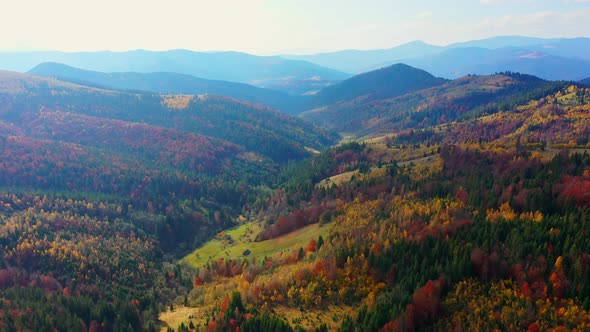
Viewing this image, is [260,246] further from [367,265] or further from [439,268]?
[439,268]

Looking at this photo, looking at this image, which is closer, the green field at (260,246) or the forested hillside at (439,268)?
the forested hillside at (439,268)

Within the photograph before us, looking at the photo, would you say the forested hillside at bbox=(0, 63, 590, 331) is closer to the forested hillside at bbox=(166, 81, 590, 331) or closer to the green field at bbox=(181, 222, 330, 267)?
the forested hillside at bbox=(166, 81, 590, 331)

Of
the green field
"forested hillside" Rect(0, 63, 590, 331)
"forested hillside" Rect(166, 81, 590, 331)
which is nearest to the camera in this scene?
"forested hillside" Rect(166, 81, 590, 331)

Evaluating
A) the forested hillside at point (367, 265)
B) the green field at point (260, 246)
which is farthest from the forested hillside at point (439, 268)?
the green field at point (260, 246)

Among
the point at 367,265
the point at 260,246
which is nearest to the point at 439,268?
the point at 367,265

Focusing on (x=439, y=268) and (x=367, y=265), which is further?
(x=367, y=265)

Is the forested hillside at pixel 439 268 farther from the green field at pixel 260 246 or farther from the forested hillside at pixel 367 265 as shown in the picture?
the green field at pixel 260 246

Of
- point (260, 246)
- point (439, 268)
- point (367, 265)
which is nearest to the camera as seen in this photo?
point (439, 268)

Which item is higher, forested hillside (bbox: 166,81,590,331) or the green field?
forested hillside (bbox: 166,81,590,331)

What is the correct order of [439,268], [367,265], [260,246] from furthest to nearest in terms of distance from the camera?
[260,246]
[367,265]
[439,268]

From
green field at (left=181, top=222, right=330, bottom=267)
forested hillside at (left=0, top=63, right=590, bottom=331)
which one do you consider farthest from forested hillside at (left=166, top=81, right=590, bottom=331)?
green field at (left=181, top=222, right=330, bottom=267)

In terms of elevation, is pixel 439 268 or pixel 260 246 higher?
pixel 439 268
